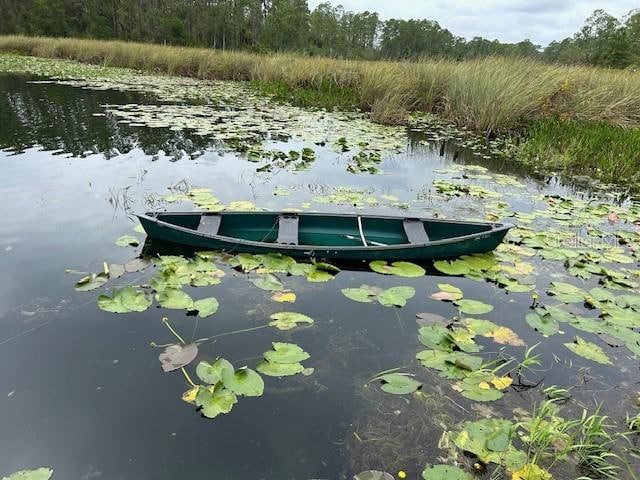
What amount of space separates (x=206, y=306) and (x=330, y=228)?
1.66 m

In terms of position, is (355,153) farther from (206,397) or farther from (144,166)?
(206,397)

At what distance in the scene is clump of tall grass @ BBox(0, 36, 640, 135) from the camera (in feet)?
29.7

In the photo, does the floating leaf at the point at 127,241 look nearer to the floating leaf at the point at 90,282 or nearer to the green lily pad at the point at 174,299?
the floating leaf at the point at 90,282

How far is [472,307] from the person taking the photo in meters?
3.17

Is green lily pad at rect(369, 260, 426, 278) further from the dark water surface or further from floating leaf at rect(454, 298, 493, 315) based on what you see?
floating leaf at rect(454, 298, 493, 315)

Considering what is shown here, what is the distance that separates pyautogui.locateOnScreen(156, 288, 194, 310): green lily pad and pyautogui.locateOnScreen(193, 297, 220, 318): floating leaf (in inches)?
1.7

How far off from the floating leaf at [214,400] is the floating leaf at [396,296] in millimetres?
1386

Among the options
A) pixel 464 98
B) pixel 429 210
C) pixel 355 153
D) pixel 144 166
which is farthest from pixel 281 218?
pixel 464 98

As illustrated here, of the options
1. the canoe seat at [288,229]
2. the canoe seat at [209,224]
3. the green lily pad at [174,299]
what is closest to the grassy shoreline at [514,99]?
the canoe seat at [288,229]

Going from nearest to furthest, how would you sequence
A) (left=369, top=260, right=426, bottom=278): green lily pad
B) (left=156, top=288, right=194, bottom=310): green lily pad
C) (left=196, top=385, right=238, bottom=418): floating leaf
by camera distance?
(left=196, top=385, right=238, bottom=418): floating leaf, (left=156, top=288, right=194, bottom=310): green lily pad, (left=369, top=260, right=426, bottom=278): green lily pad

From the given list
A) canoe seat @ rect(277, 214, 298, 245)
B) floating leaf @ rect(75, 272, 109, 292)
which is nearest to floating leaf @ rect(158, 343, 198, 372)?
floating leaf @ rect(75, 272, 109, 292)

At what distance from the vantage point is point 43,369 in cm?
248

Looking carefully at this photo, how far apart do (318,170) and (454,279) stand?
3.44 m

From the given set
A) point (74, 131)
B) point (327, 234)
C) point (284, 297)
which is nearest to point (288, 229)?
point (327, 234)
